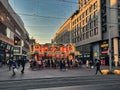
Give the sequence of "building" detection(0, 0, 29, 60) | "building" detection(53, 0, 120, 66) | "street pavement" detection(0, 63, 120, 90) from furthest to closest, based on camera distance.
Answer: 1. "building" detection(53, 0, 120, 66)
2. "building" detection(0, 0, 29, 60)
3. "street pavement" detection(0, 63, 120, 90)

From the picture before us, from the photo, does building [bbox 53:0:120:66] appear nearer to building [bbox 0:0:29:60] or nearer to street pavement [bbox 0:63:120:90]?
building [bbox 0:0:29:60]

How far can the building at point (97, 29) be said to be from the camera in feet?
178

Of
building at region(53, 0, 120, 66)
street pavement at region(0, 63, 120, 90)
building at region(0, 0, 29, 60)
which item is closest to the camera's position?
street pavement at region(0, 63, 120, 90)

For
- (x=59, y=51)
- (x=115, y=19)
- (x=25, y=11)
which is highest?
(x=115, y=19)

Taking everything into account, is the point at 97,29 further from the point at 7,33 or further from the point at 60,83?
the point at 60,83

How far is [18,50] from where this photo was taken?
98.1 meters

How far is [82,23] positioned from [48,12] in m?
54.6

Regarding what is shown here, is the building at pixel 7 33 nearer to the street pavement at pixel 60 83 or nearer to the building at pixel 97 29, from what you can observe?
the street pavement at pixel 60 83

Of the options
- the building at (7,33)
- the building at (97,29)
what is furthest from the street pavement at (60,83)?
the building at (97,29)

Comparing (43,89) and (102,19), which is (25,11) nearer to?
(43,89)

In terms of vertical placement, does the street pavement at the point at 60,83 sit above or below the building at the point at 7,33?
below

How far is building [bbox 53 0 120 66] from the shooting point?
54.3 metres

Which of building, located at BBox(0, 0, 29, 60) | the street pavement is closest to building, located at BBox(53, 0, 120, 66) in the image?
building, located at BBox(0, 0, 29, 60)

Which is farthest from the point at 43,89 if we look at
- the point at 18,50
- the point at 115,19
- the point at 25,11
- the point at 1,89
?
the point at 18,50
